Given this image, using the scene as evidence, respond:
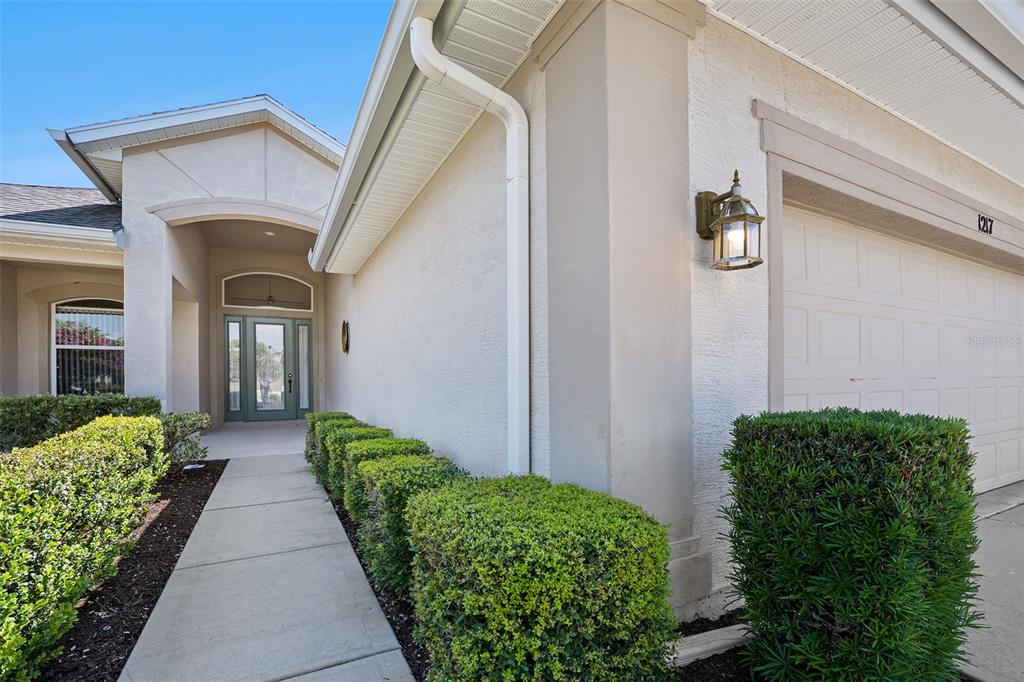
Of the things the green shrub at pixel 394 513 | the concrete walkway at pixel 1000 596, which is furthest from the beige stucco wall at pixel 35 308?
the concrete walkway at pixel 1000 596

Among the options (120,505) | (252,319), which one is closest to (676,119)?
(120,505)

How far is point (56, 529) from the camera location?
2414 mm

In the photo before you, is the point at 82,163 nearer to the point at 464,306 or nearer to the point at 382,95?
the point at 382,95

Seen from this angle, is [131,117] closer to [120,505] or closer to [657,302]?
[120,505]

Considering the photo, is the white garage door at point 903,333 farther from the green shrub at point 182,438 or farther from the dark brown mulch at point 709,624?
the green shrub at point 182,438

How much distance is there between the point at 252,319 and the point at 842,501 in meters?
12.5

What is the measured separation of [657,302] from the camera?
7.12 ft

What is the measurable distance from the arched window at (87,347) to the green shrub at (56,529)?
697 centimetres

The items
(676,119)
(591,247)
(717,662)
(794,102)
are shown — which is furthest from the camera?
(794,102)

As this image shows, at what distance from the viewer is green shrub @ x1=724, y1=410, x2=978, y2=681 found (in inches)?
62.3

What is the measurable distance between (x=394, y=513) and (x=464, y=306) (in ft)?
5.32

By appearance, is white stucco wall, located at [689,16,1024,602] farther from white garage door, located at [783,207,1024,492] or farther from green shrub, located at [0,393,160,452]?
green shrub, located at [0,393,160,452]

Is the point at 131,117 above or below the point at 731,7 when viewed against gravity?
above

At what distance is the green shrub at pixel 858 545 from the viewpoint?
5.19ft
